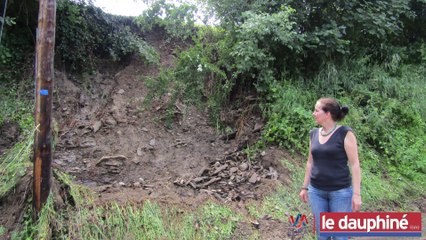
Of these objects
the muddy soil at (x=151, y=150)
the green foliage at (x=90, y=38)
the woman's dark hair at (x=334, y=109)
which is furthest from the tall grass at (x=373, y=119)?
the green foliage at (x=90, y=38)

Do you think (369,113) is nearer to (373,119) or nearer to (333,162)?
(373,119)

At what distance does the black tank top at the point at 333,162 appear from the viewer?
279 centimetres

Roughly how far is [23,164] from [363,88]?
6.25 m

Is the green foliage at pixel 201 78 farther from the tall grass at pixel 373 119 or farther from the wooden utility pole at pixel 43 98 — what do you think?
the wooden utility pole at pixel 43 98

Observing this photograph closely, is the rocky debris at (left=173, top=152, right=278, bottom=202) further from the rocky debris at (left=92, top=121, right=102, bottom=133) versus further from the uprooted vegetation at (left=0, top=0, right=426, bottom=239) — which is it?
the rocky debris at (left=92, top=121, right=102, bottom=133)

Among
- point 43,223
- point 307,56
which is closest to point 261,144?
point 307,56

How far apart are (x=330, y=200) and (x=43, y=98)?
298 centimetres

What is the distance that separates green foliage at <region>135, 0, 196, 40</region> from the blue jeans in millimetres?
5292

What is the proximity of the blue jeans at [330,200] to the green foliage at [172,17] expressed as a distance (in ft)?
17.4

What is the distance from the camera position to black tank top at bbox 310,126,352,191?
279 cm

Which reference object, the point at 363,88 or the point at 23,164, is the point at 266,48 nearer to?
the point at 363,88

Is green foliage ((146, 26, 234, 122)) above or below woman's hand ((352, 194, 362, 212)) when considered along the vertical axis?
above

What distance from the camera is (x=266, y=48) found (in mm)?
6277

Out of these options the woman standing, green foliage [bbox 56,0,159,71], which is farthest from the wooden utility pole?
green foliage [bbox 56,0,159,71]
